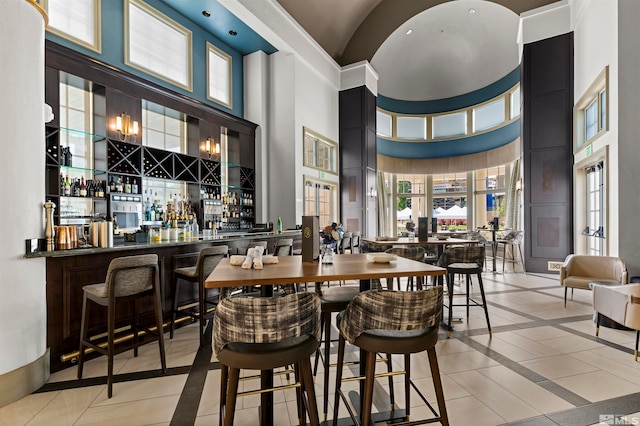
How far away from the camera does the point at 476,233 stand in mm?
9281

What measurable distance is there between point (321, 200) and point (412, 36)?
6220 millimetres

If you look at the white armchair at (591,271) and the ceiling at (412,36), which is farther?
the ceiling at (412,36)

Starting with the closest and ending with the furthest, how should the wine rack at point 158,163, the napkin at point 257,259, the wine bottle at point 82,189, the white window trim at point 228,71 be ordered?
the napkin at point 257,259 < the wine bottle at point 82,189 < the wine rack at point 158,163 < the white window trim at point 228,71

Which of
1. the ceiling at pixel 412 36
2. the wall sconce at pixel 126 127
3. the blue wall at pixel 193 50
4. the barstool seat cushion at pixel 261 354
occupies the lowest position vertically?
the barstool seat cushion at pixel 261 354

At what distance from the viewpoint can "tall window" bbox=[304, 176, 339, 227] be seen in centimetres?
864

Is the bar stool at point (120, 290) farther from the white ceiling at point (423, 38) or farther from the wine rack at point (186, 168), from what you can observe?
the white ceiling at point (423, 38)

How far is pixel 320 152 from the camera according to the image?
365 inches

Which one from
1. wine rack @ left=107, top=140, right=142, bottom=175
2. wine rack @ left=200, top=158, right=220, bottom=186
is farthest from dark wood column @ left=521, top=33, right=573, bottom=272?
wine rack @ left=107, top=140, right=142, bottom=175

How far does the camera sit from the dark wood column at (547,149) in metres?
7.09

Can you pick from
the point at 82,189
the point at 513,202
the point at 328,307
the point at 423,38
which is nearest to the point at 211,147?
the point at 82,189

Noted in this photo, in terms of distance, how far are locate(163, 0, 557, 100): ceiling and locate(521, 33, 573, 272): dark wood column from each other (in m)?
1.39

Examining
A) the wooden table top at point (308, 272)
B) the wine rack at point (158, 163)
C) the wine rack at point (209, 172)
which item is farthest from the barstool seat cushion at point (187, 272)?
the wine rack at point (209, 172)

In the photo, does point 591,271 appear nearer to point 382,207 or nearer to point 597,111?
point 597,111

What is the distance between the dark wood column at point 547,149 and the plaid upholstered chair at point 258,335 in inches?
304
